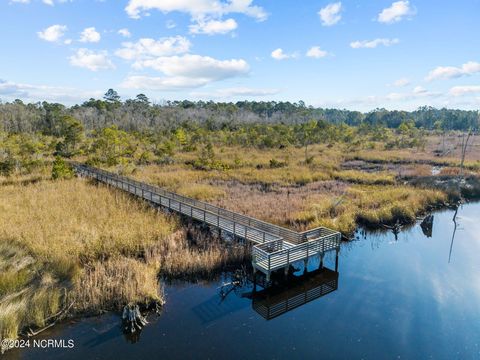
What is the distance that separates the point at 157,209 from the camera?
2239 cm

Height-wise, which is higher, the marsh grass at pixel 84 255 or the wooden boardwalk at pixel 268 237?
the wooden boardwalk at pixel 268 237

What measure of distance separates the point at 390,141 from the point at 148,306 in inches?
2465

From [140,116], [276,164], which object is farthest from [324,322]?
[140,116]

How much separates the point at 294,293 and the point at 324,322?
2.09 m

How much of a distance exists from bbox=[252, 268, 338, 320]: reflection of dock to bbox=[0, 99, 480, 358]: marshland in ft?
7.97

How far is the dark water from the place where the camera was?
34.9ft

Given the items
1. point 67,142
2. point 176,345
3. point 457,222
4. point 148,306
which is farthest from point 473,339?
point 67,142

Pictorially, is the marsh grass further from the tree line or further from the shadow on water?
the tree line

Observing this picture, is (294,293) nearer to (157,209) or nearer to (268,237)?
(268,237)

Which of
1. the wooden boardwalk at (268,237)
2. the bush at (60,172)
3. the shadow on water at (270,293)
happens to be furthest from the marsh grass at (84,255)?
the bush at (60,172)

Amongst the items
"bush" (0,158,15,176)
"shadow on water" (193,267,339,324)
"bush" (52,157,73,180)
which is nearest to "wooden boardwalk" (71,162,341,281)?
"shadow on water" (193,267,339,324)

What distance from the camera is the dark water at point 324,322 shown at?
419 inches

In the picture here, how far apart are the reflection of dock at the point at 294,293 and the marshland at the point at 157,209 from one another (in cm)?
243

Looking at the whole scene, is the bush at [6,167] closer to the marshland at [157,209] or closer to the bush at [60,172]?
the marshland at [157,209]
